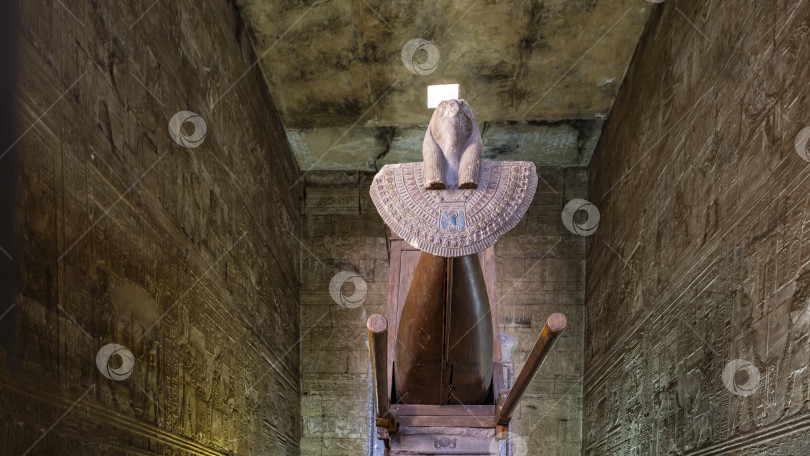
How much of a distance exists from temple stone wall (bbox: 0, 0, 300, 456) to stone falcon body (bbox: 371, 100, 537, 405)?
133cm

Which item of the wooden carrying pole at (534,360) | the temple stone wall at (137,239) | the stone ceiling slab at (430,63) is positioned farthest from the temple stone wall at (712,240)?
the temple stone wall at (137,239)

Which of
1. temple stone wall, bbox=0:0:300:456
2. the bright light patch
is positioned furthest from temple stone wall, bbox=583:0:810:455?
temple stone wall, bbox=0:0:300:456

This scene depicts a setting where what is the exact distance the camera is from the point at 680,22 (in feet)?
15.6

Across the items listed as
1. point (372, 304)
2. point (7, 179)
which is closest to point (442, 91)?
point (372, 304)

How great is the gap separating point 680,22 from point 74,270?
422cm

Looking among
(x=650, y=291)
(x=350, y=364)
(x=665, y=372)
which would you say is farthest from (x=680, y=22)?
(x=350, y=364)

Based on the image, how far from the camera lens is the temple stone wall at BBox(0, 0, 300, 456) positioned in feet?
8.39

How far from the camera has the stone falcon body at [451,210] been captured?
2.90 m

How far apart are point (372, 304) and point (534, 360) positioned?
14.7 feet

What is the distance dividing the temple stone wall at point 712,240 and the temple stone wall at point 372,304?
1007 mm

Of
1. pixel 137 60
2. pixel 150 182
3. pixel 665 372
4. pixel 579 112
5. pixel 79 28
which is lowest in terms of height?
pixel 665 372

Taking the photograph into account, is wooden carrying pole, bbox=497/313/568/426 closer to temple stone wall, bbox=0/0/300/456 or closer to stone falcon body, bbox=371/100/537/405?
stone falcon body, bbox=371/100/537/405

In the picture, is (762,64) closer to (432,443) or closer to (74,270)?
(432,443)

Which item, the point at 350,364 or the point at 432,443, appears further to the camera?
the point at 350,364
